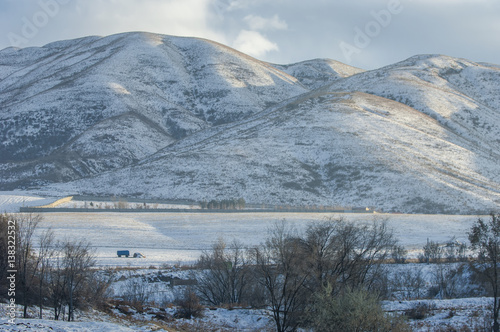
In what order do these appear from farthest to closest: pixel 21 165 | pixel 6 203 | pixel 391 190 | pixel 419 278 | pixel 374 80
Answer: pixel 374 80 → pixel 21 165 → pixel 391 190 → pixel 6 203 → pixel 419 278

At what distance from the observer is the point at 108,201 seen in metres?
94.9

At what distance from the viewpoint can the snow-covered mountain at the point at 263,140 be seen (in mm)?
96875

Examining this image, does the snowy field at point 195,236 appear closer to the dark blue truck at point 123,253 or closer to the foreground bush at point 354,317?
the dark blue truck at point 123,253

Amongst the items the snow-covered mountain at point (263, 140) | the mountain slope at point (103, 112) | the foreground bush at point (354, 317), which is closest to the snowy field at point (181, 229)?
the snow-covered mountain at point (263, 140)

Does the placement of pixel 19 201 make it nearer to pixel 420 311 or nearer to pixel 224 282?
pixel 224 282

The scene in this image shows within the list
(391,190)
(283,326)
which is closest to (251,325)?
(283,326)

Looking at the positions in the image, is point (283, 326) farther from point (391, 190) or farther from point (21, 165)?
point (21, 165)

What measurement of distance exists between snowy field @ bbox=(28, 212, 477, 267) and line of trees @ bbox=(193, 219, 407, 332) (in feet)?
31.7

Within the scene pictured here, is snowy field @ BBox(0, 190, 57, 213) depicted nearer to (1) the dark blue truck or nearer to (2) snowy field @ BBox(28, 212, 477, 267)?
(2) snowy field @ BBox(28, 212, 477, 267)

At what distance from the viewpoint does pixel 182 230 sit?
66688 mm

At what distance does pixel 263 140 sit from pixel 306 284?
91358mm

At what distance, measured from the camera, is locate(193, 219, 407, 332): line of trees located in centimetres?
2006

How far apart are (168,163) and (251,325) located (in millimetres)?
86132

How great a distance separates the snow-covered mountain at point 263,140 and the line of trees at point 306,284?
53680 mm
